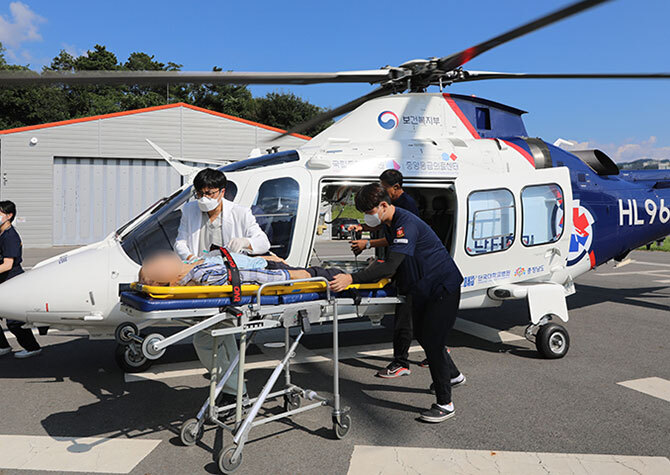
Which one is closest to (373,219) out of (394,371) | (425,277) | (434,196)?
(425,277)

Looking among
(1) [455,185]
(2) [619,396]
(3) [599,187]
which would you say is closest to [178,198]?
(1) [455,185]

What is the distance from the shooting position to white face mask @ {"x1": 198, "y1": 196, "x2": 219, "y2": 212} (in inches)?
146

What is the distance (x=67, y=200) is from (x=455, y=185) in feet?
61.0

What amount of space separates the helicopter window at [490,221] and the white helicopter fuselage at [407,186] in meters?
0.02

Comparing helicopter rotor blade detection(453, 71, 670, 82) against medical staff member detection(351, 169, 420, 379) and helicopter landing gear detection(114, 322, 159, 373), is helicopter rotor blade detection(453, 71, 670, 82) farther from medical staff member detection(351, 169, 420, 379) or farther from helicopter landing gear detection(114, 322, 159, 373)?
helicopter landing gear detection(114, 322, 159, 373)

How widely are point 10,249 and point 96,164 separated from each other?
15976 millimetres

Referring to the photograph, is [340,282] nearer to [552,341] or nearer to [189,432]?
[189,432]

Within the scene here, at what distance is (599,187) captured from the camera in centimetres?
666

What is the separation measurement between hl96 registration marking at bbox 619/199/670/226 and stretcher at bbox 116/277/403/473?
15.9 feet

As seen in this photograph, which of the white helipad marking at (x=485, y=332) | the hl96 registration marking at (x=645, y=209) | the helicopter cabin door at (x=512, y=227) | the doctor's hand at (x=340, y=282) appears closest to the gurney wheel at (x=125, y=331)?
the doctor's hand at (x=340, y=282)

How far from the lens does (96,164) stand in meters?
19.6

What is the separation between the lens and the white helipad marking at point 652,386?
431 cm

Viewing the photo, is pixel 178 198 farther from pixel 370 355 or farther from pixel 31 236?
pixel 31 236

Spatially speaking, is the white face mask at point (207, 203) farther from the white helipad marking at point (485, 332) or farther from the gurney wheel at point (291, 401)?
the white helipad marking at point (485, 332)
